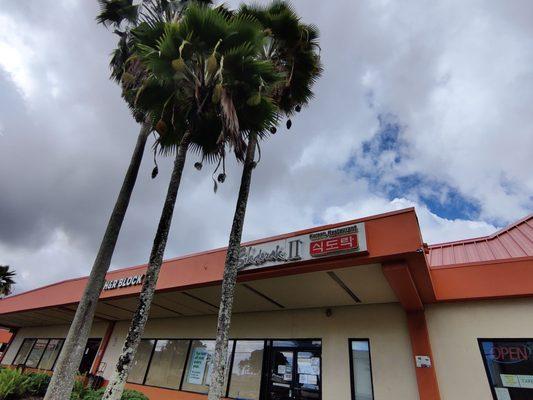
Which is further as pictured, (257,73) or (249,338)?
(249,338)

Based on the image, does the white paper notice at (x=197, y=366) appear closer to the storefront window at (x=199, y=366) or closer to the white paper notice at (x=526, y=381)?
the storefront window at (x=199, y=366)

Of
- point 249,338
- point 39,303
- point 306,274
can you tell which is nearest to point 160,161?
point 306,274

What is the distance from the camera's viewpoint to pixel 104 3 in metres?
8.05

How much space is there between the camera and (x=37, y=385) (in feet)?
31.1

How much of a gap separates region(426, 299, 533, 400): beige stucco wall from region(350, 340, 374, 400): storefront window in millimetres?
1666

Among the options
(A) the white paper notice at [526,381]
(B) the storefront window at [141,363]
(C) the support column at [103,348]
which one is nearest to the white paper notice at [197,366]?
(B) the storefront window at [141,363]

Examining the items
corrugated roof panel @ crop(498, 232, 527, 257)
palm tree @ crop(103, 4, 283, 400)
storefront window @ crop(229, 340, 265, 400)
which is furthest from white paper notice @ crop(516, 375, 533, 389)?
palm tree @ crop(103, 4, 283, 400)

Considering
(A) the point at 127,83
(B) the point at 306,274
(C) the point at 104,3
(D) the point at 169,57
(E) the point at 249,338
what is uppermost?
(C) the point at 104,3

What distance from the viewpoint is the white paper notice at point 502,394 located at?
661cm

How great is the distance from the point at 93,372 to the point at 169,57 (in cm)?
1485

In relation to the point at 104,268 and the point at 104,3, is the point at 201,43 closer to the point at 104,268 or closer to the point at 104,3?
the point at 104,3

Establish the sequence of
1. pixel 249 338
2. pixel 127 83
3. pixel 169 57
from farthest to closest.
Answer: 1. pixel 249 338
2. pixel 127 83
3. pixel 169 57

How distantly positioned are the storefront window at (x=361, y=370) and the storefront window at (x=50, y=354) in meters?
17.9

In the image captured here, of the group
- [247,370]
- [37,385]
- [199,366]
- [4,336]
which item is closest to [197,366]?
[199,366]
